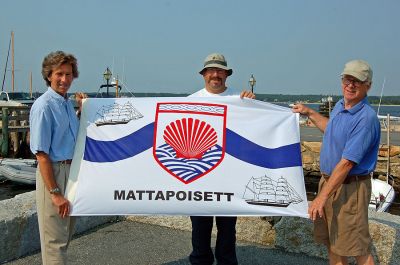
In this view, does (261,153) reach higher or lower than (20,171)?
higher

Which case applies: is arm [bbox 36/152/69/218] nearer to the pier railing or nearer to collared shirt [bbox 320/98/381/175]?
collared shirt [bbox 320/98/381/175]

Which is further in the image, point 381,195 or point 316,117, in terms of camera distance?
point 381,195

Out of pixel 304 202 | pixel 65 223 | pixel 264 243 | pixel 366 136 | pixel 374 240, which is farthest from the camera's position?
pixel 264 243

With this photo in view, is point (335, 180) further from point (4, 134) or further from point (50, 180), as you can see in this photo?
point (4, 134)

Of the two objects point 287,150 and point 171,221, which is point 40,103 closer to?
point 287,150

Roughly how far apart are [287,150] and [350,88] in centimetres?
82

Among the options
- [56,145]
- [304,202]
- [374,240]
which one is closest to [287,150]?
[304,202]

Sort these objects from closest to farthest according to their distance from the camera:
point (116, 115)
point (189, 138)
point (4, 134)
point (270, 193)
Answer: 1. point (270, 193)
2. point (189, 138)
3. point (116, 115)
4. point (4, 134)

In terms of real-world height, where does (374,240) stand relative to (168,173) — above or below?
below

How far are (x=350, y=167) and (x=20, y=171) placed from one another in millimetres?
14708

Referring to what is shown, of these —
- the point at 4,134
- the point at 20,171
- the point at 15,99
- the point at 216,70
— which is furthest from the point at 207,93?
the point at 15,99

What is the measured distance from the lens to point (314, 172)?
735 inches

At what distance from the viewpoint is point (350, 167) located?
10.5 feet

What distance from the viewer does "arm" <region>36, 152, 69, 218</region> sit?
3.18 metres
